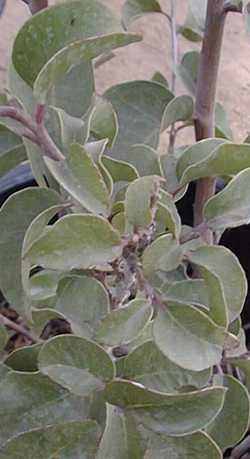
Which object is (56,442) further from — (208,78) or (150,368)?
(208,78)

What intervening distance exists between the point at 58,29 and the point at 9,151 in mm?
150

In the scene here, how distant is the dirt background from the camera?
1711mm

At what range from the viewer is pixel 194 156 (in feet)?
2.09

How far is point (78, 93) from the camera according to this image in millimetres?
659

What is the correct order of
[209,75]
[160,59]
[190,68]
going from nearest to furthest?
[209,75] → [190,68] → [160,59]

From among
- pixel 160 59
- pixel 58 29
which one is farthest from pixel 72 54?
pixel 160 59

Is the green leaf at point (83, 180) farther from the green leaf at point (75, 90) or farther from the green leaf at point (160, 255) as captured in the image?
the green leaf at point (75, 90)

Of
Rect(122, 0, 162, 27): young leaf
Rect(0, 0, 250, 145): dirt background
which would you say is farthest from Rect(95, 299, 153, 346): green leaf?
Rect(0, 0, 250, 145): dirt background

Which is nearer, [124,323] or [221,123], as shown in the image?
[124,323]

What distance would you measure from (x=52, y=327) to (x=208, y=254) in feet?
1.68

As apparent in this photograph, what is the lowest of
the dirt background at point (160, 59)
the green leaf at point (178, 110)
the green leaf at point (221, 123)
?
the dirt background at point (160, 59)

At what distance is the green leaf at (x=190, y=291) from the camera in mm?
634

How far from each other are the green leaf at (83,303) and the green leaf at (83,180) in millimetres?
86

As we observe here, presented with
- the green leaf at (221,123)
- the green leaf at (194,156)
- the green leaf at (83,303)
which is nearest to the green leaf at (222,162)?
the green leaf at (194,156)
